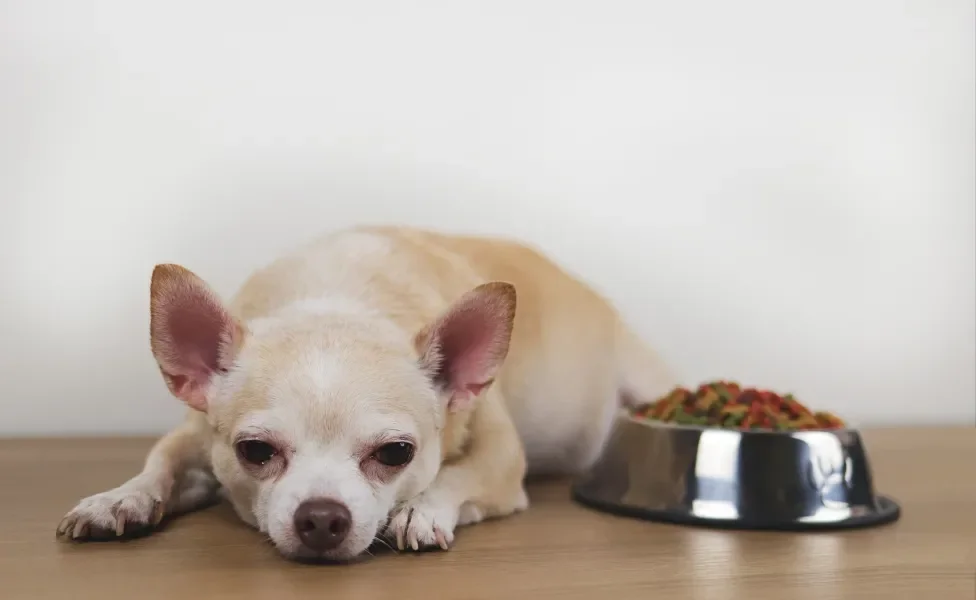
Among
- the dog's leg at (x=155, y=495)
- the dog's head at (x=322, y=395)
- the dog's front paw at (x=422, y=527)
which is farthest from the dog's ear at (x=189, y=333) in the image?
the dog's front paw at (x=422, y=527)

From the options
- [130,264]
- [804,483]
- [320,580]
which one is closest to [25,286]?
[130,264]

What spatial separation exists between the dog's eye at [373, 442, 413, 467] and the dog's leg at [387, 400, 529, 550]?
0.07 m

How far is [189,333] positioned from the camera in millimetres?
1414

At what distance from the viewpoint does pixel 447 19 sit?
2.41 m

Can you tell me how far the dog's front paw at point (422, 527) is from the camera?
1.32 m

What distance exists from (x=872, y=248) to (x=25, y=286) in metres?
2.20

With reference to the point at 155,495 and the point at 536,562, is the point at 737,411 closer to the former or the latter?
the point at 536,562

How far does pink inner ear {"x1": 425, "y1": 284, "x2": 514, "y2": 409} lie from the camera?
4.67 ft

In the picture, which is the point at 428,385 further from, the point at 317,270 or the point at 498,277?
the point at 498,277

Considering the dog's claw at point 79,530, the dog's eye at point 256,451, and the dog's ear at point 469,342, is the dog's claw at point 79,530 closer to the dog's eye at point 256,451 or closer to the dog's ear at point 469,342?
the dog's eye at point 256,451

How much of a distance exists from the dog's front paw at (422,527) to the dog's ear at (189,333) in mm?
344

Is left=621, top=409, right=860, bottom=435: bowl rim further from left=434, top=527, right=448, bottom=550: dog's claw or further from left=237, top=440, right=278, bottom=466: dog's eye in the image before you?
left=237, top=440, right=278, bottom=466: dog's eye

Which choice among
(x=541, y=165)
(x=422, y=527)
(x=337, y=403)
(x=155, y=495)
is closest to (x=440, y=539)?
(x=422, y=527)

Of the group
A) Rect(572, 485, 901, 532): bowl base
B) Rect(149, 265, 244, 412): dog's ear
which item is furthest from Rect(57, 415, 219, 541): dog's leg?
Rect(572, 485, 901, 532): bowl base
